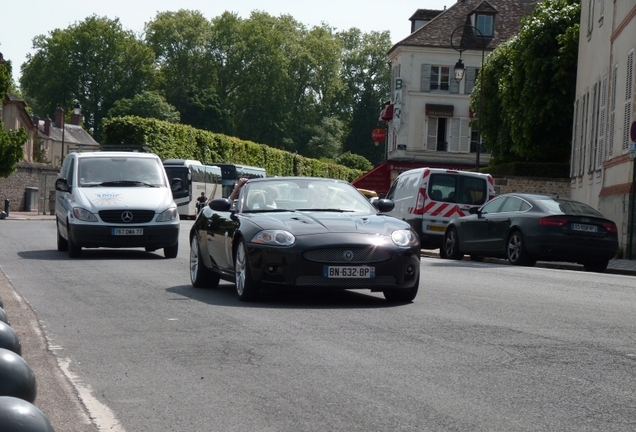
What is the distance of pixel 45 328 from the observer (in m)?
10.4

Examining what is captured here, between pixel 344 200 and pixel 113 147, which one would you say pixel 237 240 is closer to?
pixel 344 200

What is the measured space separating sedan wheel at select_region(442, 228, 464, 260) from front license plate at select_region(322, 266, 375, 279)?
1371 centimetres

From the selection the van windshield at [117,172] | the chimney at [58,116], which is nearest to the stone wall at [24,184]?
the chimney at [58,116]

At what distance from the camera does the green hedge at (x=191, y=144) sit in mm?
70688

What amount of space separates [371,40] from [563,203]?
117 metres

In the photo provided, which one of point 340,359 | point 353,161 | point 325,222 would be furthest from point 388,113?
point 340,359

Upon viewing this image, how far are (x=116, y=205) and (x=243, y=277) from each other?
31.4 feet

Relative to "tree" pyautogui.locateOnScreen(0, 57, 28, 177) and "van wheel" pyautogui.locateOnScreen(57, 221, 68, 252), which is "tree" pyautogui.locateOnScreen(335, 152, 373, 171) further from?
"van wheel" pyautogui.locateOnScreen(57, 221, 68, 252)

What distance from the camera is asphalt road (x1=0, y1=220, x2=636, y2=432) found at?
20.6ft

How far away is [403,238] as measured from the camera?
12.4 metres

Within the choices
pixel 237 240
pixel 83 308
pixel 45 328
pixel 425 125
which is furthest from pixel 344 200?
pixel 425 125

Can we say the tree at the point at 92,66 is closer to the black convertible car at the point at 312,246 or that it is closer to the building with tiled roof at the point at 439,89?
the building with tiled roof at the point at 439,89

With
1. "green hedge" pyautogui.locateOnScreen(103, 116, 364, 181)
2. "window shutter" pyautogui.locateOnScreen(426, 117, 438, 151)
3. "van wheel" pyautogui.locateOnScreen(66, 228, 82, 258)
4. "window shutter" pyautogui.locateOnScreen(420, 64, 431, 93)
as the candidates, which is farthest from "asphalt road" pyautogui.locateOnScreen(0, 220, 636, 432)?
"window shutter" pyautogui.locateOnScreen(420, 64, 431, 93)

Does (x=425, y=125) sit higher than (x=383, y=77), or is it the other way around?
(x=383, y=77)
